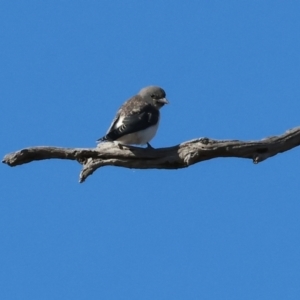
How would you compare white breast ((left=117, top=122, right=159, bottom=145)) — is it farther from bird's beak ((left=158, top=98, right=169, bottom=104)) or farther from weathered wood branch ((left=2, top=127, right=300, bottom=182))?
bird's beak ((left=158, top=98, right=169, bottom=104))

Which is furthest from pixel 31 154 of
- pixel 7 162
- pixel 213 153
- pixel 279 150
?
pixel 279 150

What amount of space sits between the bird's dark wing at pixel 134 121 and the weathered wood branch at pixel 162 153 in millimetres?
580

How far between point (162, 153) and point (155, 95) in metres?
2.88

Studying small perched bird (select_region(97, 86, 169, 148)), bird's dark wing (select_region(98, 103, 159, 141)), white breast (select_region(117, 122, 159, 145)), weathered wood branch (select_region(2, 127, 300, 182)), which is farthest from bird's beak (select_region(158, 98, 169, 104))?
weathered wood branch (select_region(2, 127, 300, 182))

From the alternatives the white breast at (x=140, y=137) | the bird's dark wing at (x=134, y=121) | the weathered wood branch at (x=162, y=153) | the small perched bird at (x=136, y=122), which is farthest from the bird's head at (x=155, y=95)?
the weathered wood branch at (x=162, y=153)

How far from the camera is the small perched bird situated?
11.4 meters

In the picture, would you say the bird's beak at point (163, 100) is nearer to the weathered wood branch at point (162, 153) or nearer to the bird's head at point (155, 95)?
the bird's head at point (155, 95)

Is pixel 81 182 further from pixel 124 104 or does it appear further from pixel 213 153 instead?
pixel 124 104

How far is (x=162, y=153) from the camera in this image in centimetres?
1045

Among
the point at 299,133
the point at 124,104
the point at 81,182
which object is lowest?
the point at 81,182

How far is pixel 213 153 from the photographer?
1022 cm

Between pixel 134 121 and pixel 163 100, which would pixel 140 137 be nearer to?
pixel 134 121

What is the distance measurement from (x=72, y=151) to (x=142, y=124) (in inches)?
66.2

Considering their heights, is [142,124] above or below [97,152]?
above
